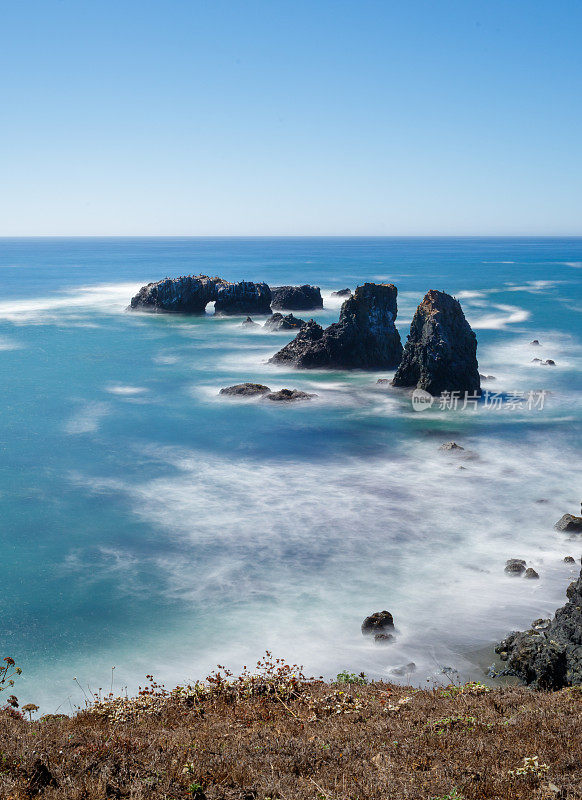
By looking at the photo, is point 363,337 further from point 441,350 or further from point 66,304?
point 66,304

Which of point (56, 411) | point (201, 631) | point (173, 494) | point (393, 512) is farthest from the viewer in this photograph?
point (56, 411)

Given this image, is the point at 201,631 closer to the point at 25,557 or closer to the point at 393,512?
the point at 25,557

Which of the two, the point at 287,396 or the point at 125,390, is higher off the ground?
the point at 287,396

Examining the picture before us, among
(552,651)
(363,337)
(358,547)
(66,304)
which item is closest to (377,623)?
(552,651)

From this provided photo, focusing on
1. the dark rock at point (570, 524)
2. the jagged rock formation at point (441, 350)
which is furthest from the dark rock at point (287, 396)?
the dark rock at point (570, 524)

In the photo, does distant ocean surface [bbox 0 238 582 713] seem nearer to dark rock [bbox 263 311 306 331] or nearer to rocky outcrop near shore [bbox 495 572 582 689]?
rocky outcrop near shore [bbox 495 572 582 689]

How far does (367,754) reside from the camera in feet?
32.3

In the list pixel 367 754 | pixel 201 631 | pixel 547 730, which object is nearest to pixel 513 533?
pixel 201 631

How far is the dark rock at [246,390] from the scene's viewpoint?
151 feet

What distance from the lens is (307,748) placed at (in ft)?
33.0

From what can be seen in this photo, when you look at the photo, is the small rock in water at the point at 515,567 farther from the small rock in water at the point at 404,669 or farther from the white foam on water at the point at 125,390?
the white foam on water at the point at 125,390

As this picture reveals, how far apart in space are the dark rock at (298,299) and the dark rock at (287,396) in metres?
48.6

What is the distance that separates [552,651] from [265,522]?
509 inches

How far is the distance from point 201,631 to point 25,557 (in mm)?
8490
